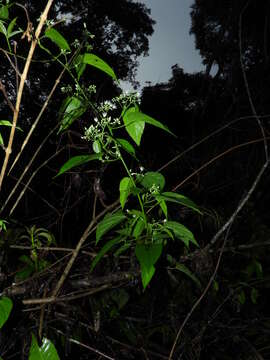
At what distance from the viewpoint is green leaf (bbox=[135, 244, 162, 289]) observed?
0.61m

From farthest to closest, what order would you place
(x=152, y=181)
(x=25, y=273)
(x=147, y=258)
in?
(x=25, y=273)
(x=152, y=181)
(x=147, y=258)

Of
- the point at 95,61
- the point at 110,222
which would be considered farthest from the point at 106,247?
the point at 95,61

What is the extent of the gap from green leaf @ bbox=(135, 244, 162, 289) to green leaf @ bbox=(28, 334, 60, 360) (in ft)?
1.06

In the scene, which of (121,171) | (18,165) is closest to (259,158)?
(121,171)

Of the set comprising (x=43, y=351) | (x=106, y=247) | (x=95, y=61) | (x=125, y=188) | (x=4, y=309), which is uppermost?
(x=95, y=61)

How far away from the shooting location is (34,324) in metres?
0.91

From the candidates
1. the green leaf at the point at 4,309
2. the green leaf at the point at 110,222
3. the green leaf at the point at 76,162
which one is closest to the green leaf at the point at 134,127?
the green leaf at the point at 76,162

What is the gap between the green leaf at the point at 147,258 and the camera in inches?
23.9

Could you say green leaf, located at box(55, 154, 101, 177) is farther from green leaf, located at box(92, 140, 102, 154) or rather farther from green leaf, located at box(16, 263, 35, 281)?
green leaf, located at box(16, 263, 35, 281)

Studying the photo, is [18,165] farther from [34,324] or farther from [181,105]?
[181,105]

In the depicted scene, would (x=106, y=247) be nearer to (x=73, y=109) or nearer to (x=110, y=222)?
(x=110, y=222)

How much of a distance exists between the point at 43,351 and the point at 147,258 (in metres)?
0.35

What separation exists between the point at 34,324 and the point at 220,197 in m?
1.96

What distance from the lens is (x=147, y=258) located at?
65 cm
